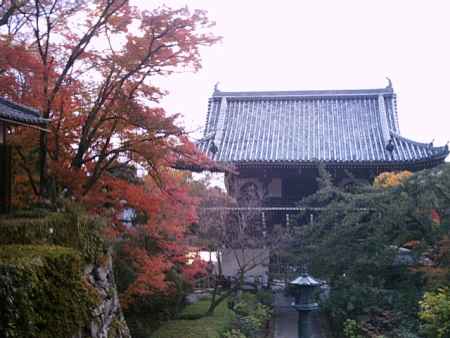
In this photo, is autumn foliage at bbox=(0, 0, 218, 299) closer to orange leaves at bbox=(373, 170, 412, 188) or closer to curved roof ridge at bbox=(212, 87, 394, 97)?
orange leaves at bbox=(373, 170, 412, 188)

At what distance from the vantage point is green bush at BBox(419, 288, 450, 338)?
1161cm

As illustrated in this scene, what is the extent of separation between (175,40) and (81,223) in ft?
15.4

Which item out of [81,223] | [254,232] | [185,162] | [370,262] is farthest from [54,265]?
[254,232]

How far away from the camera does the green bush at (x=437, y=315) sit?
11.6m

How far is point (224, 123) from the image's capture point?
26.1 meters

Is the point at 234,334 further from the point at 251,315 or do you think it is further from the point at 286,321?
the point at 286,321

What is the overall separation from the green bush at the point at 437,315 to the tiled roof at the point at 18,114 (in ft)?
29.7

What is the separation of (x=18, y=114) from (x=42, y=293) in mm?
3641

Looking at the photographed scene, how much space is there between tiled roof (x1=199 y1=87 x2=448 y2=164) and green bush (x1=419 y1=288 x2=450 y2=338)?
1000cm

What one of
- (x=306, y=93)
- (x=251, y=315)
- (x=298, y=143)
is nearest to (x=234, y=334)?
(x=251, y=315)

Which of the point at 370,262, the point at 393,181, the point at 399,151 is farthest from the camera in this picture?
the point at 399,151

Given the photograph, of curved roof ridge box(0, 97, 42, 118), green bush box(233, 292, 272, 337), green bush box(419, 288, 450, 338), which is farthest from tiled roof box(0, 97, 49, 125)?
green bush box(233, 292, 272, 337)

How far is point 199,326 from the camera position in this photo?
15.0 m

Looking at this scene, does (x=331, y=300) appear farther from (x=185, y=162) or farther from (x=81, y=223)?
(x=81, y=223)
